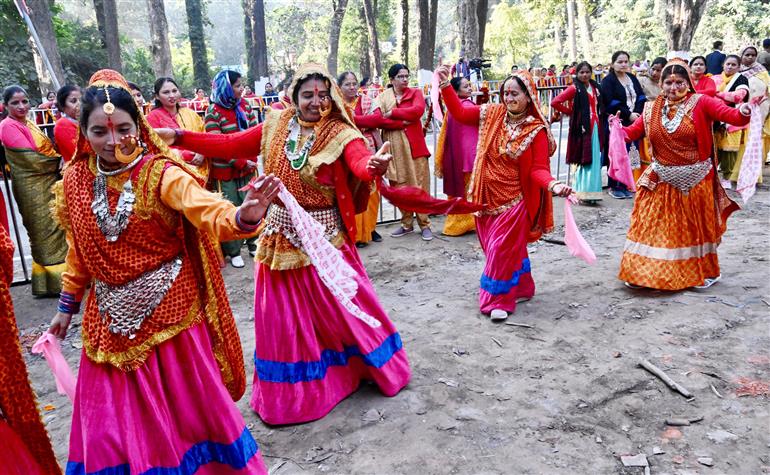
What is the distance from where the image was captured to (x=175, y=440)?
8.30 ft

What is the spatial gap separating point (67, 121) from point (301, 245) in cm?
319

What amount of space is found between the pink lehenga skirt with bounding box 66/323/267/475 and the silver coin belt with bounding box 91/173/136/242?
50 centimetres

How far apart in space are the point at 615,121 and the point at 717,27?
3364cm

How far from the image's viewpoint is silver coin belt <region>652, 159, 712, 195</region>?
5.02 meters

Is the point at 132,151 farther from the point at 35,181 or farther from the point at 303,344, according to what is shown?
the point at 35,181

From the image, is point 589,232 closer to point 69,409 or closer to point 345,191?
point 345,191

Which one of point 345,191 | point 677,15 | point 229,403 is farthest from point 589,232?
point 677,15

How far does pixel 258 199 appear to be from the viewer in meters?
2.11

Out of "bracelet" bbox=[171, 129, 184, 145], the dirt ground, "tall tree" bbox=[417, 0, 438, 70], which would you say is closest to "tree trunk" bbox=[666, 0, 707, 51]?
"tall tree" bbox=[417, 0, 438, 70]

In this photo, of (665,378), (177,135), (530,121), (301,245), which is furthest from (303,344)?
(530,121)

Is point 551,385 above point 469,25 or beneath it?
beneath

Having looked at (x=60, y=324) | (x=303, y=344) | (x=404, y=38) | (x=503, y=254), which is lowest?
(x=303, y=344)

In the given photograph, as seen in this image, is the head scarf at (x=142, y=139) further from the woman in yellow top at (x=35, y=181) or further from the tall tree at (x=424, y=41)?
the tall tree at (x=424, y=41)

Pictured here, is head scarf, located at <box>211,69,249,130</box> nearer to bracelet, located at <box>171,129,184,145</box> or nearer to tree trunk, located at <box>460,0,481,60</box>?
bracelet, located at <box>171,129,184,145</box>
